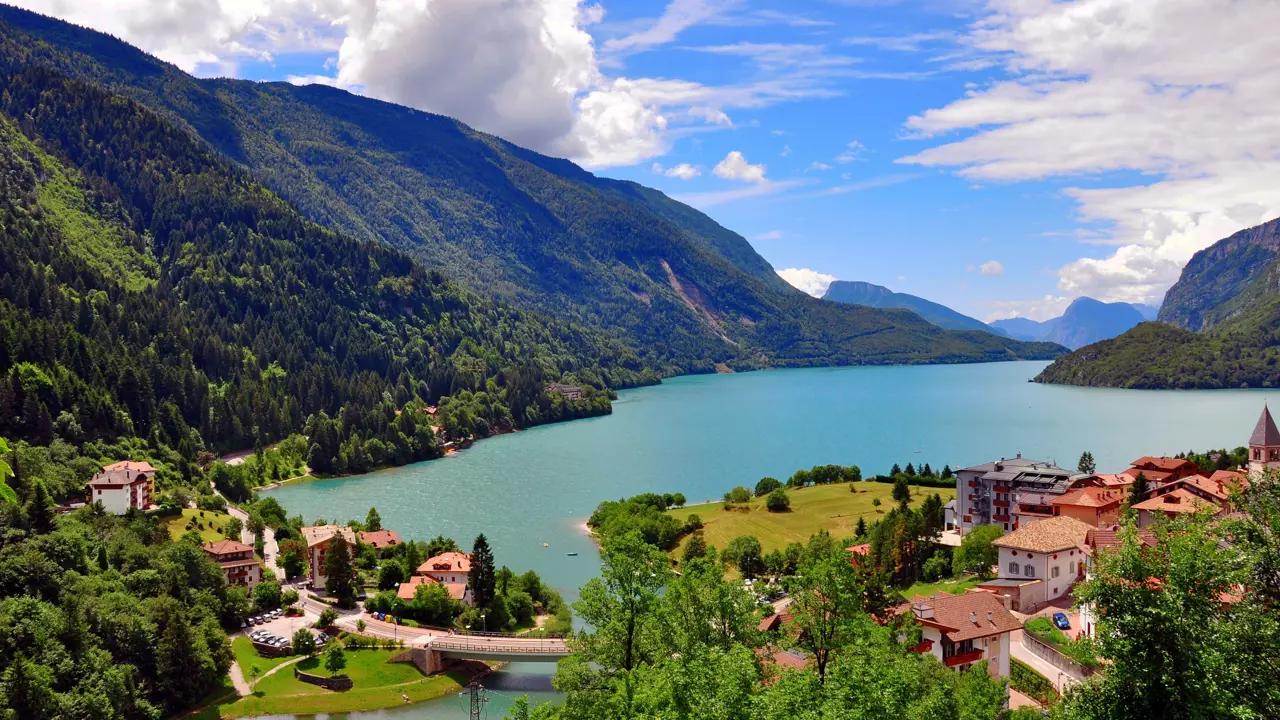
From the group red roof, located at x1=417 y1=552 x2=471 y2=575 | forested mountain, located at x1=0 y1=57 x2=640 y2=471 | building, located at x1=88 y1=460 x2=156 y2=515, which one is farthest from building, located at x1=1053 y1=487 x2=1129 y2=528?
forested mountain, located at x1=0 y1=57 x2=640 y2=471

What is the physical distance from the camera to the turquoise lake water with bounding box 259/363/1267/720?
228ft

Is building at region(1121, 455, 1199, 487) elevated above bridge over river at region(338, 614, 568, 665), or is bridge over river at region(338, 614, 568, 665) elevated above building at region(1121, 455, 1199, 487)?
building at region(1121, 455, 1199, 487)

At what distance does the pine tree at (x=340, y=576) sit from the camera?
165 feet

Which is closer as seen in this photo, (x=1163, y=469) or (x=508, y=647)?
(x=508, y=647)

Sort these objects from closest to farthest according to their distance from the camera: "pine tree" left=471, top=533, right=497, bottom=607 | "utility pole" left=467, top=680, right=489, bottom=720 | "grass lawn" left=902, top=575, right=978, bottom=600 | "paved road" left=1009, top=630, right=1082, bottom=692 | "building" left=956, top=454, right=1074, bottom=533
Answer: "paved road" left=1009, top=630, right=1082, bottom=692 < "utility pole" left=467, top=680, right=489, bottom=720 < "grass lawn" left=902, top=575, right=978, bottom=600 < "pine tree" left=471, top=533, right=497, bottom=607 < "building" left=956, top=454, right=1074, bottom=533

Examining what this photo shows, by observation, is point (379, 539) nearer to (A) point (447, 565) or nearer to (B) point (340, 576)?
(B) point (340, 576)

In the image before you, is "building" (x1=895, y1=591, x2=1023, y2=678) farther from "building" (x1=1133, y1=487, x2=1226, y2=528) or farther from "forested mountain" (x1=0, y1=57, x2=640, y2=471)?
"forested mountain" (x1=0, y1=57, x2=640, y2=471)

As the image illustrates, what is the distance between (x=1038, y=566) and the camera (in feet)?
134

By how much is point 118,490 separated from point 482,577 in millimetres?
27434

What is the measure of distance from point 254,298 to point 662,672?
443ft

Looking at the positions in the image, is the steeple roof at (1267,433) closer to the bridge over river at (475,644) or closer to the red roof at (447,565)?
the bridge over river at (475,644)

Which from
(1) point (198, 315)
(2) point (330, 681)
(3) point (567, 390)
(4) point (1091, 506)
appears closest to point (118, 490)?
(2) point (330, 681)

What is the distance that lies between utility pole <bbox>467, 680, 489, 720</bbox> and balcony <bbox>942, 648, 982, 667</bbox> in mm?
18567

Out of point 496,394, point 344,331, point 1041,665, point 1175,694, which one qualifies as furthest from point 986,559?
point 344,331
